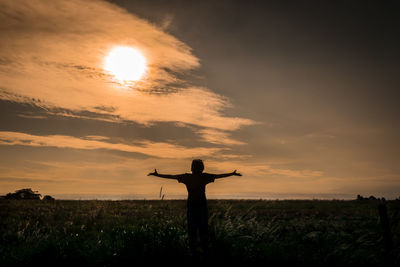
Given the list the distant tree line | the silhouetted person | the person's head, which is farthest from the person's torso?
the distant tree line

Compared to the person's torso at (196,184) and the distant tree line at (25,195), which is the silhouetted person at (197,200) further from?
the distant tree line at (25,195)

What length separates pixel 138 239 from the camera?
761 centimetres

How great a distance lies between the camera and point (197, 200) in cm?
786

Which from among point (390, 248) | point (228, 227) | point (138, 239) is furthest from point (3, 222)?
point (390, 248)

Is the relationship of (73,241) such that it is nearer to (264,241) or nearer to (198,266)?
(198,266)

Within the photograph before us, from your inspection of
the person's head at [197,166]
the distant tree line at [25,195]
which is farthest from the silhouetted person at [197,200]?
the distant tree line at [25,195]

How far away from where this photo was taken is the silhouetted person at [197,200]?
303 inches

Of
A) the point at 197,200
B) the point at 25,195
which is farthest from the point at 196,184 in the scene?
the point at 25,195

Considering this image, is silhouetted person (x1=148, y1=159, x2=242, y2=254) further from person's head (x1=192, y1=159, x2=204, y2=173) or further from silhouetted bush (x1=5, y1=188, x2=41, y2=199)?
silhouetted bush (x1=5, y1=188, x2=41, y2=199)

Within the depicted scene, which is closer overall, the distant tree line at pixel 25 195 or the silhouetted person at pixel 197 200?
the silhouetted person at pixel 197 200

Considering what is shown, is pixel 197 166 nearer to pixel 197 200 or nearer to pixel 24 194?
pixel 197 200

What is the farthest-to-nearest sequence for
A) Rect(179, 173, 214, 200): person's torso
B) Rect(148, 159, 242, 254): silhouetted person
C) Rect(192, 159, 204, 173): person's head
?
Rect(192, 159, 204, 173): person's head, Rect(179, 173, 214, 200): person's torso, Rect(148, 159, 242, 254): silhouetted person

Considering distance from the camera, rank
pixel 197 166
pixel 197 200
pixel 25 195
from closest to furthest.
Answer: pixel 197 200
pixel 197 166
pixel 25 195

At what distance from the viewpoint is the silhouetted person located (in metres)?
7.69
